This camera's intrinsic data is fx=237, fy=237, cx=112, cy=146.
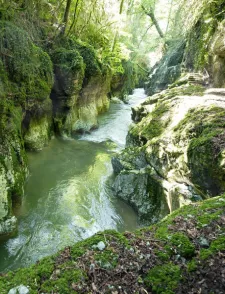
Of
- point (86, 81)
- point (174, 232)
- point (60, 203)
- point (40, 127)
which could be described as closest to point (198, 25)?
point (86, 81)

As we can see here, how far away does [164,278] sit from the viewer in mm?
1975

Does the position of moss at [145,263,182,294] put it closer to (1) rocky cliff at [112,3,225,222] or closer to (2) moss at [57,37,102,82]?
(1) rocky cliff at [112,3,225,222]

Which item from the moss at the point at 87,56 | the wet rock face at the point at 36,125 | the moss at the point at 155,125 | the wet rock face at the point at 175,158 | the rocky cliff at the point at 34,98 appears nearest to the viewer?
the wet rock face at the point at 175,158

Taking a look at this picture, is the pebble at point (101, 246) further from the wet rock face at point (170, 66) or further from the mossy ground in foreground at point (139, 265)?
the wet rock face at point (170, 66)

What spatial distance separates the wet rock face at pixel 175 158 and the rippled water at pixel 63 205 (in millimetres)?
597

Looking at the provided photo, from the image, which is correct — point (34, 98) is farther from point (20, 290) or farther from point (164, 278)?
point (164, 278)

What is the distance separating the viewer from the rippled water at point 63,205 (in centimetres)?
452

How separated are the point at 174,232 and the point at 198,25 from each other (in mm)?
10643

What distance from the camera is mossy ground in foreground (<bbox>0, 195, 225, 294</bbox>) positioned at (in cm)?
191

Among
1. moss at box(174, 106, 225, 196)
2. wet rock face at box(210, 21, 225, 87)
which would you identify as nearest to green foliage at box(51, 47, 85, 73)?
wet rock face at box(210, 21, 225, 87)

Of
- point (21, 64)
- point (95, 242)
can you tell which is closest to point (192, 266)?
point (95, 242)

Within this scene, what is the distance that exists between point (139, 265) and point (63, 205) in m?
3.97

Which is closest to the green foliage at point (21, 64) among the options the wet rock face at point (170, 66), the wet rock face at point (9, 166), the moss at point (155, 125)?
the wet rock face at point (9, 166)

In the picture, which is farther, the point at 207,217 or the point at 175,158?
the point at 175,158
